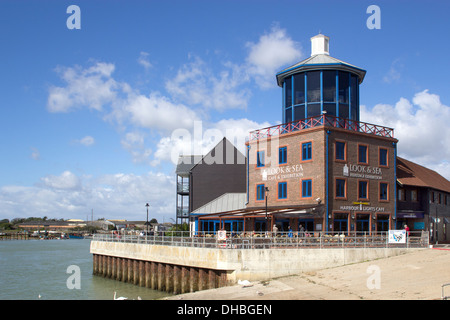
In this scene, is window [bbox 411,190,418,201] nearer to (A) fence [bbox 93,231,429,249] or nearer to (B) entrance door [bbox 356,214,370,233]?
(B) entrance door [bbox 356,214,370,233]

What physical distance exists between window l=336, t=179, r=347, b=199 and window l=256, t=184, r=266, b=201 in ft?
23.1

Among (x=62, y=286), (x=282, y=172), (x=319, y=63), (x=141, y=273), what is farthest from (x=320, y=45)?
(x=62, y=286)

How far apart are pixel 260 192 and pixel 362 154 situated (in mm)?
9143

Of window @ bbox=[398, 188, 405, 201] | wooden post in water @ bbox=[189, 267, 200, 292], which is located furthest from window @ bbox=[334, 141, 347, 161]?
wooden post in water @ bbox=[189, 267, 200, 292]

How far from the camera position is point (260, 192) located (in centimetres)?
4094

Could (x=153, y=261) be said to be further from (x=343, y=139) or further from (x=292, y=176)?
(x=343, y=139)

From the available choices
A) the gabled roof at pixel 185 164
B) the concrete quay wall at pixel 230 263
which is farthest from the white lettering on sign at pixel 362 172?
the gabled roof at pixel 185 164

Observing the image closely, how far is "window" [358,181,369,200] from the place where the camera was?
37.1 meters

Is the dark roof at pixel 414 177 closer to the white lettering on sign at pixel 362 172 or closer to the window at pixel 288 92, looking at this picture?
the white lettering on sign at pixel 362 172

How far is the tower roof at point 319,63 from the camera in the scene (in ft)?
128

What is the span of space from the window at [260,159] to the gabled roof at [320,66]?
709 cm
